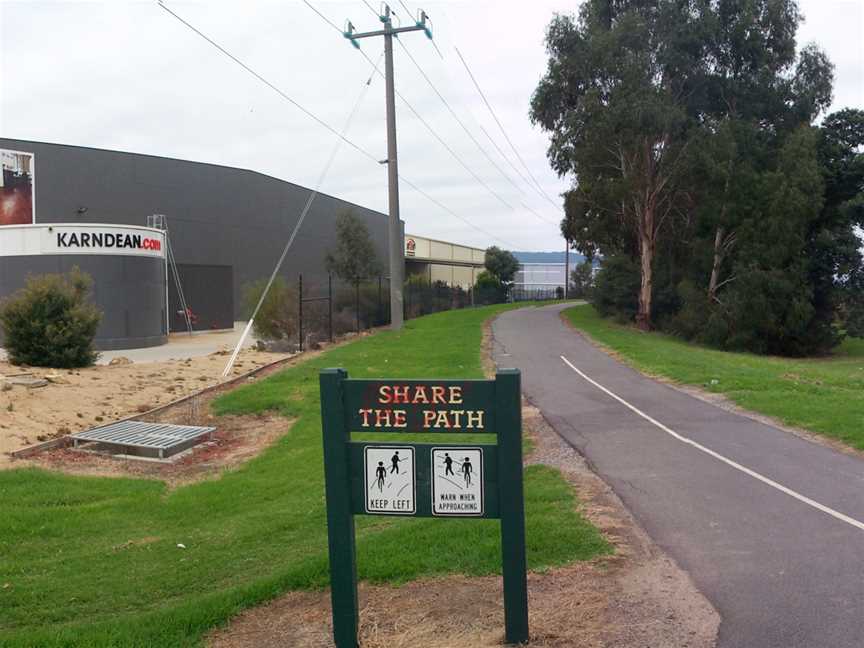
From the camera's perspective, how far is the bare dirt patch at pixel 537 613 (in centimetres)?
462

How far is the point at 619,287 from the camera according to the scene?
41781 mm

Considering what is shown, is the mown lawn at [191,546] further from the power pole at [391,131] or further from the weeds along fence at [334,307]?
the power pole at [391,131]

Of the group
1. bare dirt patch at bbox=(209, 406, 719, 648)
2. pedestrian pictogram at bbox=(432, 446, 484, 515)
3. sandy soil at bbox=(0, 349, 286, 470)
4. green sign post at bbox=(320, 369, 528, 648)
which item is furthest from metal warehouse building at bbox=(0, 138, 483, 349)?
pedestrian pictogram at bbox=(432, 446, 484, 515)

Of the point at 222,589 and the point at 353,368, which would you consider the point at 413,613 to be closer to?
the point at 222,589

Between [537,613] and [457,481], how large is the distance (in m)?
1.03

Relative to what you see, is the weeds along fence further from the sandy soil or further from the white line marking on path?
the white line marking on path

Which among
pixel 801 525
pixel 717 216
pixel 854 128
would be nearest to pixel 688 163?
pixel 717 216

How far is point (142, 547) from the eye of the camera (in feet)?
25.2

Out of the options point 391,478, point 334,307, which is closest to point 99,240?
point 334,307

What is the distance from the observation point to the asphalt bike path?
4.86 meters

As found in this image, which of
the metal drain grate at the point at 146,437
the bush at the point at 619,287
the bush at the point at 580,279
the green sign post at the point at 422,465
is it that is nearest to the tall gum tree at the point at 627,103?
the bush at the point at 619,287

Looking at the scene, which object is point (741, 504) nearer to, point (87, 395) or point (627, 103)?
point (87, 395)

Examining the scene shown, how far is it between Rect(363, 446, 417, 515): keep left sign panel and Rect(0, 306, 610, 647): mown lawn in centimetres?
120

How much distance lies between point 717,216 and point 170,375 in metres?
24.6
